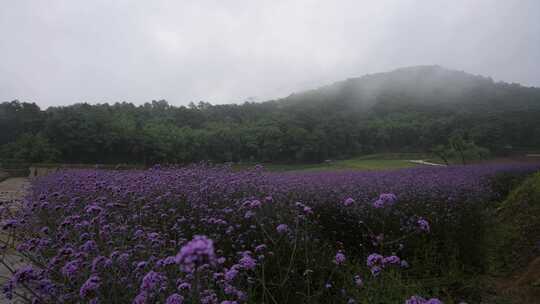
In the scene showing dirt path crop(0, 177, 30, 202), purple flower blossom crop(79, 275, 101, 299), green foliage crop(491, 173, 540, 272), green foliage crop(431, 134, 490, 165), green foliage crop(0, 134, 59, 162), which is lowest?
green foliage crop(491, 173, 540, 272)

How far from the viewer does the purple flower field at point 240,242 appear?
228 cm

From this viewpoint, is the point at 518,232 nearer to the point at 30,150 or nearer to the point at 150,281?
the point at 150,281

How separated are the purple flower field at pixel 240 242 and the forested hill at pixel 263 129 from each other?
35279mm

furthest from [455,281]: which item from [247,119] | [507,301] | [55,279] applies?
[247,119]

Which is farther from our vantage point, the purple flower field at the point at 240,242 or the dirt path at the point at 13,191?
the dirt path at the point at 13,191

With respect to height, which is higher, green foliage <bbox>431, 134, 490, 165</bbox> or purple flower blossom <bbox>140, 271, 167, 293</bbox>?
green foliage <bbox>431, 134, 490, 165</bbox>

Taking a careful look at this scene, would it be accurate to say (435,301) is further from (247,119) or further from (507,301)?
(247,119)

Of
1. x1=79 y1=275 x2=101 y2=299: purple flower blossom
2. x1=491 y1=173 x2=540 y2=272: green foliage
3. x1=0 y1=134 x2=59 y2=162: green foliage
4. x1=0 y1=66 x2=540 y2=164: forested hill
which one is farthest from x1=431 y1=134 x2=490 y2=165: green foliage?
x1=0 y1=134 x2=59 y2=162: green foliage

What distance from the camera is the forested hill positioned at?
42.0m

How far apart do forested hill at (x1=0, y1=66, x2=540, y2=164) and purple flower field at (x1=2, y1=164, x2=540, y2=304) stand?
3528 centimetres

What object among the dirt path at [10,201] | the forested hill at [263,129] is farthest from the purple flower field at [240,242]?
the forested hill at [263,129]

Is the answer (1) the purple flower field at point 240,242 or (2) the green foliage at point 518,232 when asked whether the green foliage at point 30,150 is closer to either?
(1) the purple flower field at point 240,242

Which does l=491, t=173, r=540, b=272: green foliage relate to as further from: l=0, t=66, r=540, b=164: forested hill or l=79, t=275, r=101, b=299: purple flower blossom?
l=0, t=66, r=540, b=164: forested hill

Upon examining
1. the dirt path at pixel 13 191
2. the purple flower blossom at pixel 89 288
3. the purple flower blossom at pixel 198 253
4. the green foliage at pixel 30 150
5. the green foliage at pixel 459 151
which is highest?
the green foliage at pixel 30 150
